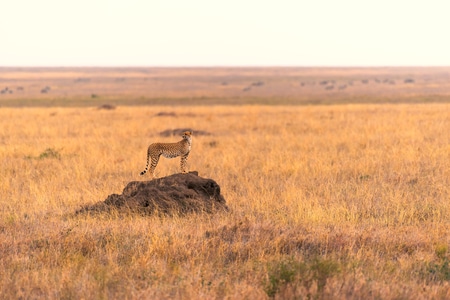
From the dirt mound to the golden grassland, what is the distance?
27 cm

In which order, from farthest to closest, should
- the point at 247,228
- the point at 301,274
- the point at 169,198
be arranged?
1. the point at 169,198
2. the point at 247,228
3. the point at 301,274

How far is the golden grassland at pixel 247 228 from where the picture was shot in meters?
5.58

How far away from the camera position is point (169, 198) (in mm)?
9023

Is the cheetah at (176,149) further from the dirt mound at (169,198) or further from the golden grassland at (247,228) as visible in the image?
the dirt mound at (169,198)

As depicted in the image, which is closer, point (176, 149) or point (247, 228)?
point (247, 228)

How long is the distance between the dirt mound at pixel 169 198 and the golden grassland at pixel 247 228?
0.27 m

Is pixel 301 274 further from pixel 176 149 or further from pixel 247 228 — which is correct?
pixel 176 149

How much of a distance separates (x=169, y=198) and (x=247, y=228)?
6.40 ft

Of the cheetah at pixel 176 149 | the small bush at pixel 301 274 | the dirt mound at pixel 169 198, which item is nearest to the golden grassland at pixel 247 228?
the small bush at pixel 301 274

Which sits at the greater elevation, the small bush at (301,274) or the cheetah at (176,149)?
the cheetah at (176,149)

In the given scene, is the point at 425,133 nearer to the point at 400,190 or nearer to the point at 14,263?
the point at 400,190

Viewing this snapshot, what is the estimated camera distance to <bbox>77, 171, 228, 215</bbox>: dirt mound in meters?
8.88

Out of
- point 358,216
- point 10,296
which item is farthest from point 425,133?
point 10,296

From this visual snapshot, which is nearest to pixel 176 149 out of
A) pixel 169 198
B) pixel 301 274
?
pixel 169 198
